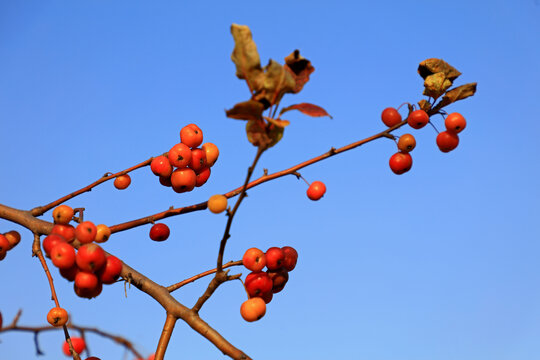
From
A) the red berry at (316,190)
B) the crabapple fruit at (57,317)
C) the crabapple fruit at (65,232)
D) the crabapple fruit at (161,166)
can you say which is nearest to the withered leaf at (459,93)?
the red berry at (316,190)

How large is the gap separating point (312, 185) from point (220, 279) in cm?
81

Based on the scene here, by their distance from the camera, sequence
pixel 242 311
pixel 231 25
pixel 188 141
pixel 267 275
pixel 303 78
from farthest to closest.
Result: pixel 188 141 < pixel 267 275 < pixel 242 311 < pixel 303 78 < pixel 231 25

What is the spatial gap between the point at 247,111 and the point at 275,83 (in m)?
0.16

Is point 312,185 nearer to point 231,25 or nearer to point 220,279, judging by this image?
point 220,279

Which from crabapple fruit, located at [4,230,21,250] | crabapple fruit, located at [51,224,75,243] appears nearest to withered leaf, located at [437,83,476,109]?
crabapple fruit, located at [51,224,75,243]

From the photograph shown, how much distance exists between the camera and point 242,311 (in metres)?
2.89

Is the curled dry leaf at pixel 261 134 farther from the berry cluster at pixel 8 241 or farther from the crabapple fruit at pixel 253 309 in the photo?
the berry cluster at pixel 8 241

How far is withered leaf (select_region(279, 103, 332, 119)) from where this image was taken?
235cm

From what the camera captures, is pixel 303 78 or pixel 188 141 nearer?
pixel 303 78

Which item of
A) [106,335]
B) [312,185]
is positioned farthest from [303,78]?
[106,335]

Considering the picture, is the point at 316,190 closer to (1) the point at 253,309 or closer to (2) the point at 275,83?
(1) the point at 253,309

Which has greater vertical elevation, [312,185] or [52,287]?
[312,185]

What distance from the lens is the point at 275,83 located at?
90.3 inches

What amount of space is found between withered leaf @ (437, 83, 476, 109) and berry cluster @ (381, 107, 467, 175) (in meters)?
0.15
